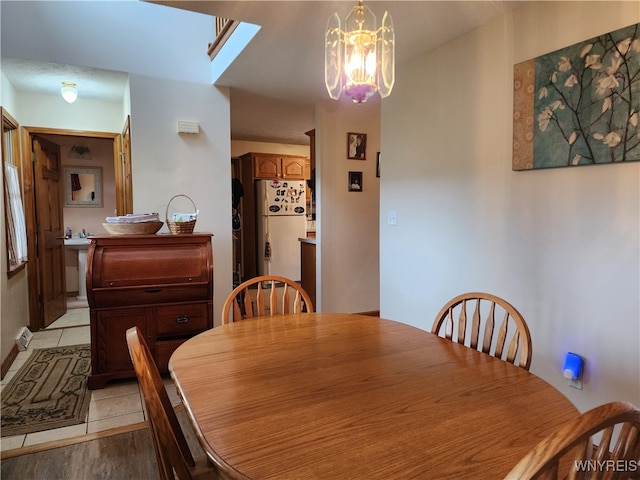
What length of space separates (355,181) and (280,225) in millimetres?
2075

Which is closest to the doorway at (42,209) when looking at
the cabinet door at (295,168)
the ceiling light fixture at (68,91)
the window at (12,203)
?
the window at (12,203)

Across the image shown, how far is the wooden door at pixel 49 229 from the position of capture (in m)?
3.86

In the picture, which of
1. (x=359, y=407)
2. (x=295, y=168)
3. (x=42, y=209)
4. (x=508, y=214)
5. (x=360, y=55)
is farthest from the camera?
(x=295, y=168)

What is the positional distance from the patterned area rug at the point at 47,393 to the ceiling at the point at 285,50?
231 cm

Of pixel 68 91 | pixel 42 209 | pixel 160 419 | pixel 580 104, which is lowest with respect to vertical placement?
pixel 160 419

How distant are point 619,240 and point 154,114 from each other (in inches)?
129

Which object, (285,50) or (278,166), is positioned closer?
(285,50)

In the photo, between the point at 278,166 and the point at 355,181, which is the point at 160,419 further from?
the point at 278,166

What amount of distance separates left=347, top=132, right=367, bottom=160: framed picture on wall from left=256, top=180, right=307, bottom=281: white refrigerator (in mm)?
2062

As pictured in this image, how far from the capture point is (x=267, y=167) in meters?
6.16

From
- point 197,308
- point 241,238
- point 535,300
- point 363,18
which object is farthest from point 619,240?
point 241,238

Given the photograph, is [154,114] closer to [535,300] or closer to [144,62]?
[144,62]

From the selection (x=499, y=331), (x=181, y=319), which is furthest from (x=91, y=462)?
(x=499, y=331)

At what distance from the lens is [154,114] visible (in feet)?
10.6
